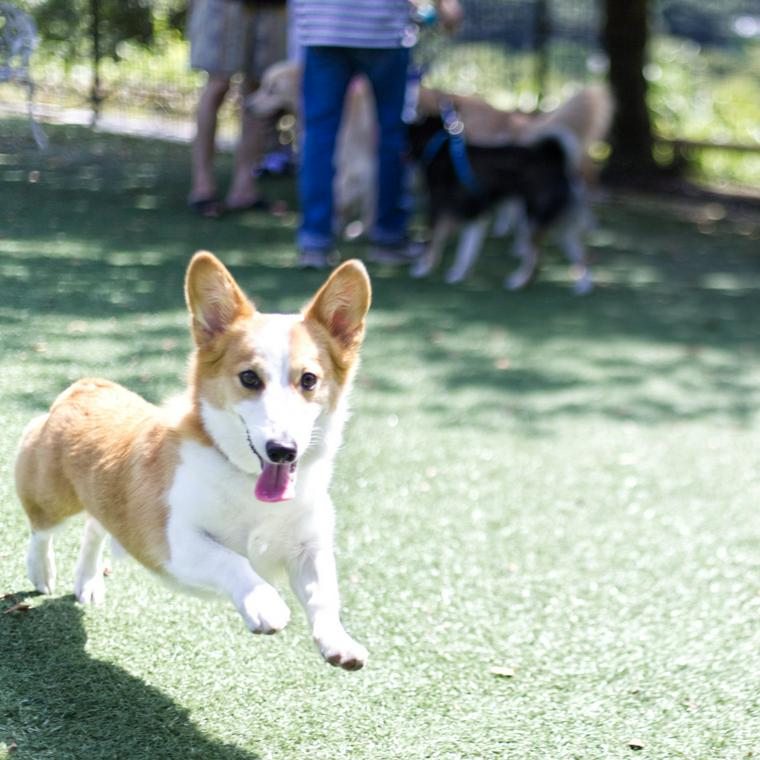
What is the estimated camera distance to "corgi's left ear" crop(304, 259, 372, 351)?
2.68m

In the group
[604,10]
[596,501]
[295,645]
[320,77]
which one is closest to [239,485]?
[295,645]

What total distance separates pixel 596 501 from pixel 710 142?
363 inches

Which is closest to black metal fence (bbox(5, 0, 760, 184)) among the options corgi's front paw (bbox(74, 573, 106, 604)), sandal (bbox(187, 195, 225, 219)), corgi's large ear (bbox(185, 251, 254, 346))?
sandal (bbox(187, 195, 225, 219))

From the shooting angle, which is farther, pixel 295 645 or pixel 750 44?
pixel 750 44

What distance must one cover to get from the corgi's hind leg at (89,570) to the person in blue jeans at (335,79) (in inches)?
159

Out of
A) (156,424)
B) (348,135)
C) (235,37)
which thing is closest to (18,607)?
(156,424)

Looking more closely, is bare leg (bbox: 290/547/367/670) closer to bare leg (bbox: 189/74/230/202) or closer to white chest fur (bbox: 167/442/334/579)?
white chest fur (bbox: 167/442/334/579)

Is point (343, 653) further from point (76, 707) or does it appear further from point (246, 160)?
point (246, 160)

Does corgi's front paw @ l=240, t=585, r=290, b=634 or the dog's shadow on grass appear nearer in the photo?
corgi's front paw @ l=240, t=585, r=290, b=634

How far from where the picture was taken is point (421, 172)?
26.4 feet

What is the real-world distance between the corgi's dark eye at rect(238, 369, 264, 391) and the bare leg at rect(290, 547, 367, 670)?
402 mm

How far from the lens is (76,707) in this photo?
253 cm

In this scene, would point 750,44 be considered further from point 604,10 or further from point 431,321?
point 431,321

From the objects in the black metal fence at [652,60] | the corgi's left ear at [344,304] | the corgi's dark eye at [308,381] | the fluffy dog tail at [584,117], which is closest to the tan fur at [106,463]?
the corgi's dark eye at [308,381]
